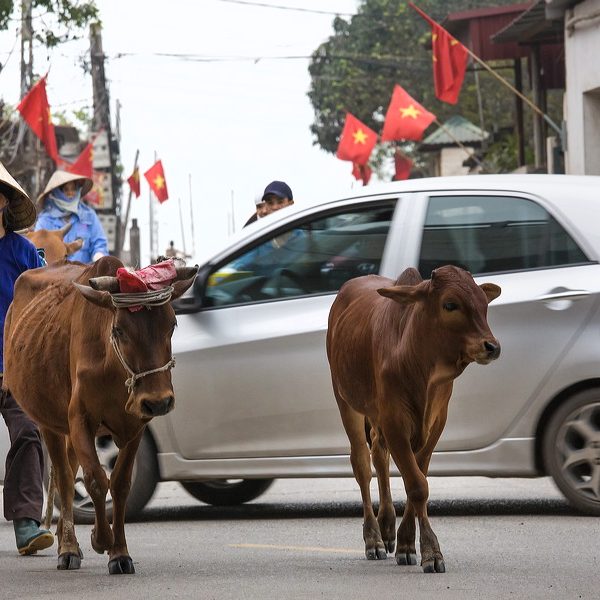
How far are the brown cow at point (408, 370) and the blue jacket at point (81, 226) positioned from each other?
6374 mm

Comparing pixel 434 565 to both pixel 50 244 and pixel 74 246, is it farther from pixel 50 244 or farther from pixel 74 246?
pixel 50 244

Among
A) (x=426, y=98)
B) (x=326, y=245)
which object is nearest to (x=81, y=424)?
(x=326, y=245)

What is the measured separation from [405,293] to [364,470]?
4.22 ft

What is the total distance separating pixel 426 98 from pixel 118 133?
12.2m

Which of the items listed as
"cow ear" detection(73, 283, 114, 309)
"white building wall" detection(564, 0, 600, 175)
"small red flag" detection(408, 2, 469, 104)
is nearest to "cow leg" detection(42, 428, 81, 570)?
"cow ear" detection(73, 283, 114, 309)

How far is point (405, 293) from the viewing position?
774 cm

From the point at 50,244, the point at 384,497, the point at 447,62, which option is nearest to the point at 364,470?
the point at 384,497

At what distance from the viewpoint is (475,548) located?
340 inches

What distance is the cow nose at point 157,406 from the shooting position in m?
7.44

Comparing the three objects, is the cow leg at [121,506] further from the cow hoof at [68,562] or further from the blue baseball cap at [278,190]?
the blue baseball cap at [278,190]

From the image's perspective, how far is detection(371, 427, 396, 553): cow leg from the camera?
835 centimetres

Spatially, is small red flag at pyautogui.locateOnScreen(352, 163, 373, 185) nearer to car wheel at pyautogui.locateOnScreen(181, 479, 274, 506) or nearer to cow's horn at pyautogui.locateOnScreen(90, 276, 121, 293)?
car wheel at pyautogui.locateOnScreen(181, 479, 274, 506)

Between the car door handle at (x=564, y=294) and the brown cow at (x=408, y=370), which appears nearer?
the brown cow at (x=408, y=370)

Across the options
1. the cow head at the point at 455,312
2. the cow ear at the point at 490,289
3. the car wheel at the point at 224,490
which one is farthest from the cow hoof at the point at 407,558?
the car wheel at the point at 224,490
